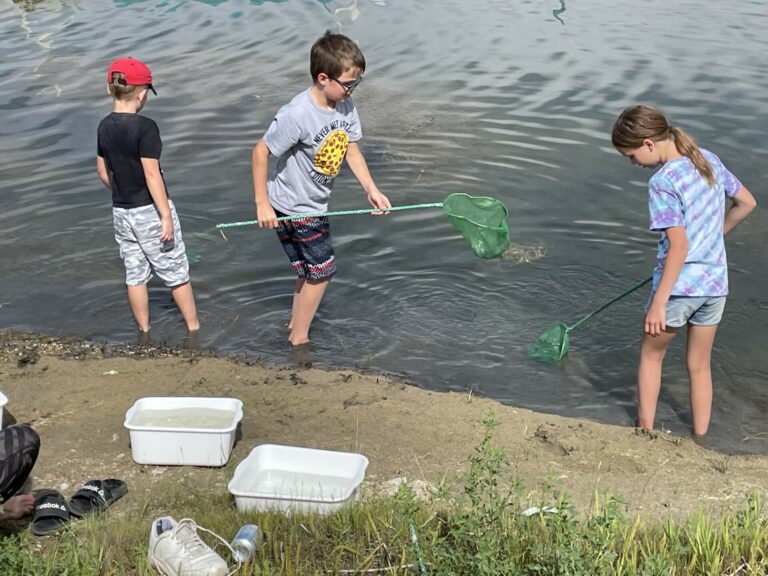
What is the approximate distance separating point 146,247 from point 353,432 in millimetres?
2087

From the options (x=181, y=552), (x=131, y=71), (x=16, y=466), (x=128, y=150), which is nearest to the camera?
(x=181, y=552)

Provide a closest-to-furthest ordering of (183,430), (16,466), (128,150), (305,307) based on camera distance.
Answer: (16,466) → (183,430) → (128,150) → (305,307)

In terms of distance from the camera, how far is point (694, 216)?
485 cm

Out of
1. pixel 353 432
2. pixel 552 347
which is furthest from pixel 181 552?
pixel 552 347

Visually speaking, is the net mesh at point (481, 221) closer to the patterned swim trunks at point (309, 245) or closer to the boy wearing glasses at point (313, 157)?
the boy wearing glasses at point (313, 157)

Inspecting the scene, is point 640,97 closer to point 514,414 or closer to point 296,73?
point 296,73

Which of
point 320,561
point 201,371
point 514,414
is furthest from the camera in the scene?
point 201,371

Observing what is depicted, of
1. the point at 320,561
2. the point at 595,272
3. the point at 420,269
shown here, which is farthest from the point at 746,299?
the point at 320,561

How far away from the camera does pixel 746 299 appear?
24.1 ft

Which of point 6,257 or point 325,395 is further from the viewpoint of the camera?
point 6,257

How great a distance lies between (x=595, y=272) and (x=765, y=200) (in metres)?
2.15

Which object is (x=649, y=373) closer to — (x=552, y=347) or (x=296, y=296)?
(x=552, y=347)

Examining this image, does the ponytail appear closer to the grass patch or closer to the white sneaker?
the grass patch

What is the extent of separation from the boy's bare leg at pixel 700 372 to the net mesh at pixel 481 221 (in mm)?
1325
